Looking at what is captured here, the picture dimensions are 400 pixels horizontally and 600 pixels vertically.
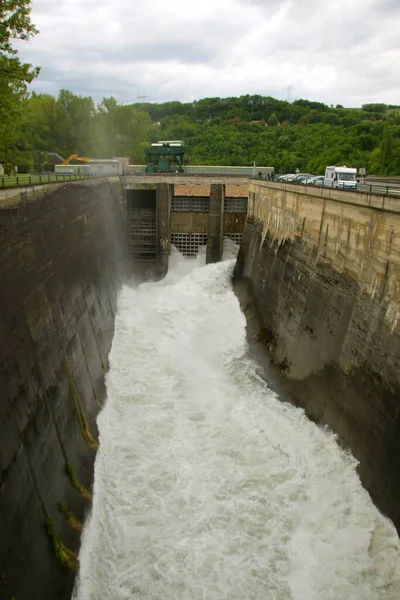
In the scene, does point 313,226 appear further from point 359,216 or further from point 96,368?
point 96,368

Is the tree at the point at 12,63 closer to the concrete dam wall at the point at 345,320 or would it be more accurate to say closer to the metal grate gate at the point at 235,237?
the concrete dam wall at the point at 345,320

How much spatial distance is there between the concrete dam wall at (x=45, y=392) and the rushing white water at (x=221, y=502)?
0.85 m

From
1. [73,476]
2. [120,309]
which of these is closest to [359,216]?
[73,476]

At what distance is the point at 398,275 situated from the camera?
38.7 feet

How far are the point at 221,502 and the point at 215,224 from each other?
22324 mm

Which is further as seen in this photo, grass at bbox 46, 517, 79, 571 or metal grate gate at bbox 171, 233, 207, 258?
metal grate gate at bbox 171, 233, 207, 258

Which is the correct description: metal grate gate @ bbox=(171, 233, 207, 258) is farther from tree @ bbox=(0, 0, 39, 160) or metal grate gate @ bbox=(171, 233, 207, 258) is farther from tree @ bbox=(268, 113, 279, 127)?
tree @ bbox=(268, 113, 279, 127)

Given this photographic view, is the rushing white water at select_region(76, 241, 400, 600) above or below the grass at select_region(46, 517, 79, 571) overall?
below

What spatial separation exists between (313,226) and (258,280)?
6421mm

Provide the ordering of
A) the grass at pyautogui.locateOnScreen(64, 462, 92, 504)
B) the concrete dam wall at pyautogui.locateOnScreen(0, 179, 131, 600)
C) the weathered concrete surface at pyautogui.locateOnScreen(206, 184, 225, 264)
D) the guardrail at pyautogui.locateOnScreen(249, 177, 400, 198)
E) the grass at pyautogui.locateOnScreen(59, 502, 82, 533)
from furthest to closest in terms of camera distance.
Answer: the weathered concrete surface at pyautogui.locateOnScreen(206, 184, 225, 264), the guardrail at pyautogui.locateOnScreen(249, 177, 400, 198), the grass at pyautogui.locateOnScreen(64, 462, 92, 504), the grass at pyautogui.locateOnScreen(59, 502, 82, 533), the concrete dam wall at pyautogui.locateOnScreen(0, 179, 131, 600)

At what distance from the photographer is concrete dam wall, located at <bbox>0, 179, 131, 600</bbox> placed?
8.12 meters

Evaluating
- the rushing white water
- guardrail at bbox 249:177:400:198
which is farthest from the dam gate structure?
the rushing white water

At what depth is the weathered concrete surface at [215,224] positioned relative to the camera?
3141 cm

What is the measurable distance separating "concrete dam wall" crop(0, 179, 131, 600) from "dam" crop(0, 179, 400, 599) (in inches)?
1.9
